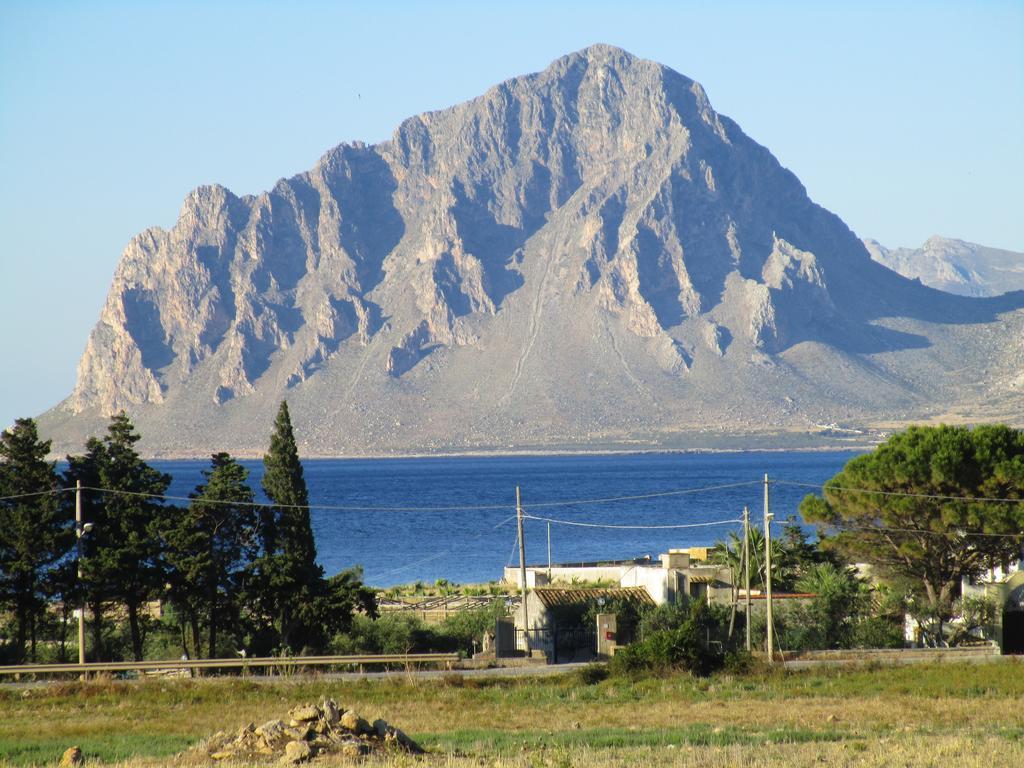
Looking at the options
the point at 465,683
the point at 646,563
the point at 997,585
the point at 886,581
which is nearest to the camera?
the point at 465,683

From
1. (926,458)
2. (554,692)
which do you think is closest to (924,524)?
(926,458)

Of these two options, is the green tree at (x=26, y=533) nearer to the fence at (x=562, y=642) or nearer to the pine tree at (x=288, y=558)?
the pine tree at (x=288, y=558)

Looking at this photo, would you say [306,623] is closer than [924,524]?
Yes

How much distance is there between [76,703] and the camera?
35906 mm

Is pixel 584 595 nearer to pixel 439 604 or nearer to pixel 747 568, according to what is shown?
pixel 747 568

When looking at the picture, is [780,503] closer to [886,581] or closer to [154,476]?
[886,581]

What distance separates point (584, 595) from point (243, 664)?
1599 cm

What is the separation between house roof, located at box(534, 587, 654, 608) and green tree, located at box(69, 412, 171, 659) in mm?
13514

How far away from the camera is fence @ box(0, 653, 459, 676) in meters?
39.5

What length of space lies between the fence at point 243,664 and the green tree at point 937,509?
1820 centimetres

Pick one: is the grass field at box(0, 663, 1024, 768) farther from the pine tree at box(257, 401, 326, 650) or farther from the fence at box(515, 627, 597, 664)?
the fence at box(515, 627, 597, 664)

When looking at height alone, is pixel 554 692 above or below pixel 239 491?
below

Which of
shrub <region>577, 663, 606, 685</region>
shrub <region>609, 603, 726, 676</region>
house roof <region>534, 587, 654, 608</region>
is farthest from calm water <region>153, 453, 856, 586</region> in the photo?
shrub <region>577, 663, 606, 685</region>

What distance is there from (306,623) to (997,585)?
23726mm
